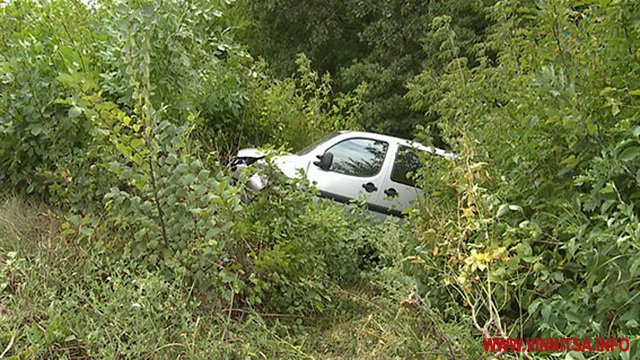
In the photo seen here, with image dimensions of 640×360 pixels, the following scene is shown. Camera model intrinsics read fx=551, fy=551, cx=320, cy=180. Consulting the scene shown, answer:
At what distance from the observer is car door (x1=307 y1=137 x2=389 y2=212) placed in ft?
22.2

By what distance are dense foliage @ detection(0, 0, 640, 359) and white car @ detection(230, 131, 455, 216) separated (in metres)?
1.93

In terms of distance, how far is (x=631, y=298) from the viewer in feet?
6.53

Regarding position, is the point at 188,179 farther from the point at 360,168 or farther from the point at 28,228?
the point at 360,168

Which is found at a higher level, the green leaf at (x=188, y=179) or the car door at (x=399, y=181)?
the green leaf at (x=188, y=179)

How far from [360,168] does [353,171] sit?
0.36 feet

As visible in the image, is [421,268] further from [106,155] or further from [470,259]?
[106,155]

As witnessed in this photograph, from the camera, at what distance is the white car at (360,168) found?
6.76m

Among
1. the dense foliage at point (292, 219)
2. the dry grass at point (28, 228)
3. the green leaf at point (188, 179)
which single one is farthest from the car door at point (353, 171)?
the green leaf at point (188, 179)

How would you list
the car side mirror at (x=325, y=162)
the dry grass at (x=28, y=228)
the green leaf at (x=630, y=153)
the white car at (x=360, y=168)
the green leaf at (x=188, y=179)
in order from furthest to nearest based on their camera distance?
the car side mirror at (x=325, y=162) → the white car at (x=360, y=168) → the dry grass at (x=28, y=228) → the green leaf at (x=188, y=179) → the green leaf at (x=630, y=153)

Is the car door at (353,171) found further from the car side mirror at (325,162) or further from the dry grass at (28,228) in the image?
the dry grass at (28,228)

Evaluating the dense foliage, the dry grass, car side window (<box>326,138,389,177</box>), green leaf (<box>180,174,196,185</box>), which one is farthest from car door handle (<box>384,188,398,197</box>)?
green leaf (<box>180,174,196,185</box>)

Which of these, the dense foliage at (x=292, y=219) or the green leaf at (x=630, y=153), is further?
the dense foliage at (x=292, y=219)

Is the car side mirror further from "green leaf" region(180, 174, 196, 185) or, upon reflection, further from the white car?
"green leaf" region(180, 174, 196, 185)

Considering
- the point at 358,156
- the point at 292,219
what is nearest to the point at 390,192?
the point at 358,156
